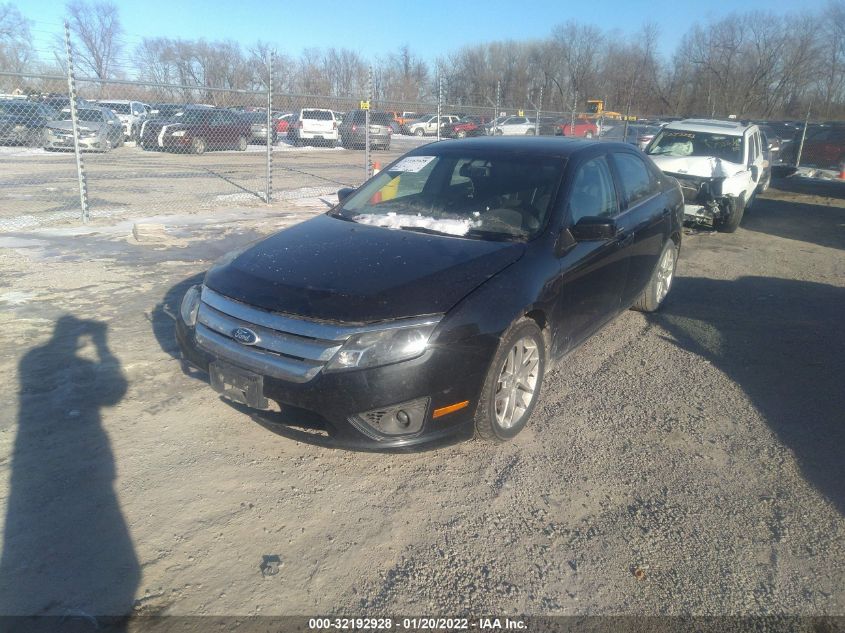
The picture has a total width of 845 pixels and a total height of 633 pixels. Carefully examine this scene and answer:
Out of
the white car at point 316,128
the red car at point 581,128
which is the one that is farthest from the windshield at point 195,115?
the red car at point 581,128

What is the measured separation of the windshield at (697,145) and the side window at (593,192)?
681 centimetres

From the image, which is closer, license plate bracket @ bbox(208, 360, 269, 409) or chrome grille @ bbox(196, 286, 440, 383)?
chrome grille @ bbox(196, 286, 440, 383)

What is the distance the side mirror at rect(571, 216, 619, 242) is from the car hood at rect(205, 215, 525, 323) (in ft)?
1.54

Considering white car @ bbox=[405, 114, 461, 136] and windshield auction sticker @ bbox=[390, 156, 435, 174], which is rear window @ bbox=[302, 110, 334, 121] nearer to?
white car @ bbox=[405, 114, 461, 136]

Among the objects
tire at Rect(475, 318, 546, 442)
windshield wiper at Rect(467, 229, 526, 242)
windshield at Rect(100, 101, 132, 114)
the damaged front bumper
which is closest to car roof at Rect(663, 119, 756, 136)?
the damaged front bumper

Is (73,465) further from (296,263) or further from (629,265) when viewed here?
(629,265)

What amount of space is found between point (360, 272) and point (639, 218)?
2612 mm

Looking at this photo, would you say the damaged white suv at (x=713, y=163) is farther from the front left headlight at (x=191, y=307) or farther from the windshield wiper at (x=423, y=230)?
the front left headlight at (x=191, y=307)

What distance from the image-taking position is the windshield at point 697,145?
10.4m

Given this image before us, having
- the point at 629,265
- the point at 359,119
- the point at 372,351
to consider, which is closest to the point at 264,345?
the point at 372,351

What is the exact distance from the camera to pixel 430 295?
121 inches

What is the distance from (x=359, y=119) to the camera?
84.4 feet

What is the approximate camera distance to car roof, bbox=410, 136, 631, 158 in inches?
173

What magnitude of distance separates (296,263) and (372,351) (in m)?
0.86
